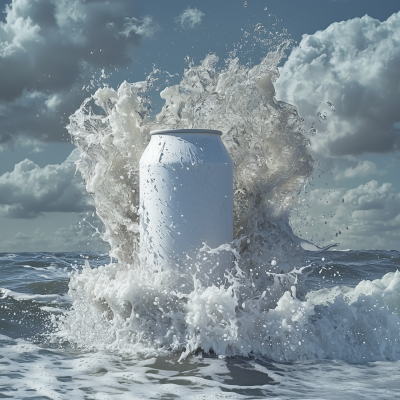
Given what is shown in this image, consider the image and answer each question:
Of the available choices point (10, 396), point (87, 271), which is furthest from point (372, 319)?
point (10, 396)

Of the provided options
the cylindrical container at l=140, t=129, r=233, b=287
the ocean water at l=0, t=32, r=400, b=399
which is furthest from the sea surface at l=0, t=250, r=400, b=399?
the cylindrical container at l=140, t=129, r=233, b=287

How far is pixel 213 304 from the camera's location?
17.9 ft

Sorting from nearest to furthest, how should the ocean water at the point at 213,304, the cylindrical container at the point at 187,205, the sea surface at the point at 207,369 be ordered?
the sea surface at the point at 207,369 < the ocean water at the point at 213,304 < the cylindrical container at the point at 187,205

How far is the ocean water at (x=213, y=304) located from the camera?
4.85 metres

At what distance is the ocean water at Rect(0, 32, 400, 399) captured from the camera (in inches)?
191

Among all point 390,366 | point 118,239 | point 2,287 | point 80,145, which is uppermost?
point 80,145

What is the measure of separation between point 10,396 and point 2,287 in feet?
20.5

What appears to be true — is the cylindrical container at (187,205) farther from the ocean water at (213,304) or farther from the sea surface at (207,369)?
the sea surface at (207,369)

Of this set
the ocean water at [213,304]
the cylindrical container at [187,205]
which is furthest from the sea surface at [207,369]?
the cylindrical container at [187,205]

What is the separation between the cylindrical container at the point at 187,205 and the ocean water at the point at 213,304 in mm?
105

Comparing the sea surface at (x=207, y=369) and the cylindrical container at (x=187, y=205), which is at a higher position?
the cylindrical container at (x=187, y=205)

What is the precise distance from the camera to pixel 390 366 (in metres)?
5.50

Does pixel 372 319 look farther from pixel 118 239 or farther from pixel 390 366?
pixel 118 239

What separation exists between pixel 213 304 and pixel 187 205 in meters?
1.18
